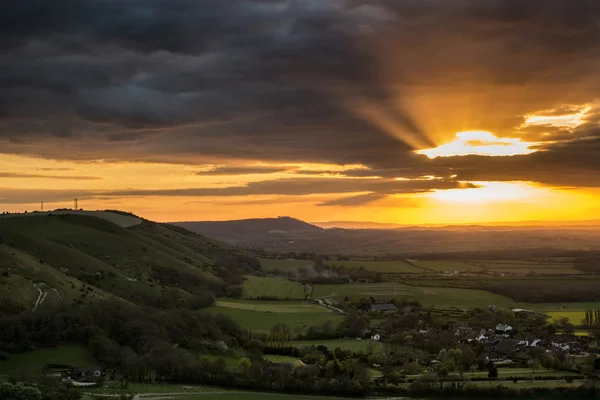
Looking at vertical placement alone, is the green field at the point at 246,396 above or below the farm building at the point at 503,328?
below

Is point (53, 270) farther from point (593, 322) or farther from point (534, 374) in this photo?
point (593, 322)

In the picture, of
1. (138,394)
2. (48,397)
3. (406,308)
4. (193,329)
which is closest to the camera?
(48,397)

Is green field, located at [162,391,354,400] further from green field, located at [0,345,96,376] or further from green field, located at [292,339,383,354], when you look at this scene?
green field, located at [292,339,383,354]

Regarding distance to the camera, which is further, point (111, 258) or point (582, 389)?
point (111, 258)

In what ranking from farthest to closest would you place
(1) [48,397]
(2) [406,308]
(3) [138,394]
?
(2) [406,308] → (3) [138,394] → (1) [48,397]

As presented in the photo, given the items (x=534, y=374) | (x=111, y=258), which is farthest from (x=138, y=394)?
(x=111, y=258)

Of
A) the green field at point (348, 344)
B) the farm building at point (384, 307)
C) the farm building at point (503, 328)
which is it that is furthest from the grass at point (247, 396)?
the farm building at point (384, 307)

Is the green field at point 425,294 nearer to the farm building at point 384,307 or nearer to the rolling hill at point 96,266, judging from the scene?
the farm building at point 384,307

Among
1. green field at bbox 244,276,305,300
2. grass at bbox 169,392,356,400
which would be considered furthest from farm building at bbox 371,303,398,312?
grass at bbox 169,392,356,400
